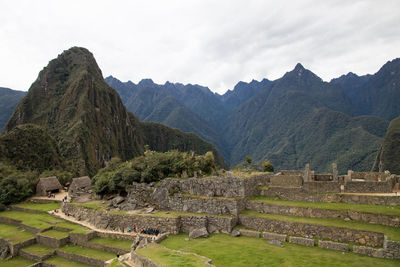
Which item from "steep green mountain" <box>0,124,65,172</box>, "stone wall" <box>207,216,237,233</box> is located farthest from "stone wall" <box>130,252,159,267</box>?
"steep green mountain" <box>0,124,65,172</box>

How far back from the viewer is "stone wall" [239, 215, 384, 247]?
15.0 metres

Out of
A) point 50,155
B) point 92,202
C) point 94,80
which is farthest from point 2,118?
point 92,202

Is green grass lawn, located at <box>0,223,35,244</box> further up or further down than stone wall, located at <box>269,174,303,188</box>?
further down

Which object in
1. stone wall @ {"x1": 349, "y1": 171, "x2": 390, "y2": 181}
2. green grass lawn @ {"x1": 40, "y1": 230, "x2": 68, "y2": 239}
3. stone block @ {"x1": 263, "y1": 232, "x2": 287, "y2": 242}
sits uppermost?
stone wall @ {"x1": 349, "y1": 171, "x2": 390, "y2": 181}

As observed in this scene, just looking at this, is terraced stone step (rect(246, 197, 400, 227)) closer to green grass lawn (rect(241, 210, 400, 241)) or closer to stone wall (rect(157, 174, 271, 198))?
green grass lawn (rect(241, 210, 400, 241))

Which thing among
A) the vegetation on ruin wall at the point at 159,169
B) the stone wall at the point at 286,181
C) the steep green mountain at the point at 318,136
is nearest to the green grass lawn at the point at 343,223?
the stone wall at the point at 286,181

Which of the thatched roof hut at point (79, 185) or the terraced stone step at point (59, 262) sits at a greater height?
the thatched roof hut at point (79, 185)

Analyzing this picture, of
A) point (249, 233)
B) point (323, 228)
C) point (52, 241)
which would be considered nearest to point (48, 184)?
point (52, 241)

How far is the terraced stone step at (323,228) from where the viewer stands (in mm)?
14938

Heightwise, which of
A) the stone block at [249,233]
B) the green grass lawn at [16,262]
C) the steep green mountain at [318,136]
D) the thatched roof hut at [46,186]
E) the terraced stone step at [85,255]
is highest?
the steep green mountain at [318,136]

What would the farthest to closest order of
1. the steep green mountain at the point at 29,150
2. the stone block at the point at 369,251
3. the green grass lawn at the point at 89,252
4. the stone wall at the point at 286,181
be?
the steep green mountain at the point at 29,150 → the stone wall at the point at 286,181 → the green grass lawn at the point at 89,252 → the stone block at the point at 369,251

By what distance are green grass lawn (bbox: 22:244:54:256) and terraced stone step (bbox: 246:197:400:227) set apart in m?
16.4

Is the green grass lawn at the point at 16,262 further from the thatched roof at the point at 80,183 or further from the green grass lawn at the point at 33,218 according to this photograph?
the thatched roof at the point at 80,183

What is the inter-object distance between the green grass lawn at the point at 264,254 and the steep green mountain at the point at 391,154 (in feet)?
212
